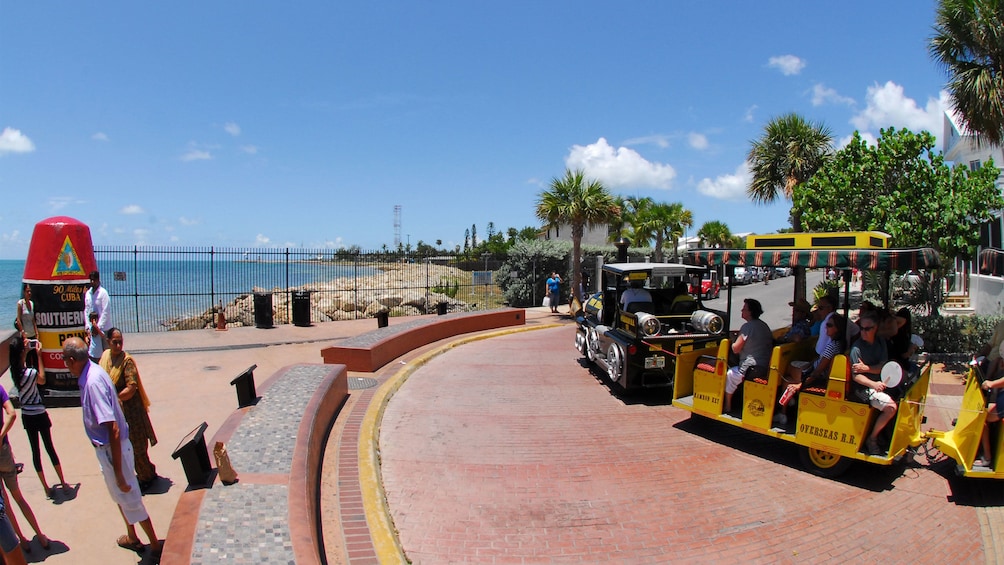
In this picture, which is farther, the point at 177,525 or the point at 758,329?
the point at 758,329

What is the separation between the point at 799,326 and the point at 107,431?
761cm

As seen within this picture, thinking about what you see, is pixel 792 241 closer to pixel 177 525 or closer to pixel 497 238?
pixel 177 525

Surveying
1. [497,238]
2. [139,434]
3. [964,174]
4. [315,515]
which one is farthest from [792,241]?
[497,238]

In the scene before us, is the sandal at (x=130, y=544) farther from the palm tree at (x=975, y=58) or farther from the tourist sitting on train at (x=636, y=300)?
the palm tree at (x=975, y=58)

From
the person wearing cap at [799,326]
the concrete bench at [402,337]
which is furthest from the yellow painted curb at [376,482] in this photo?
the person wearing cap at [799,326]

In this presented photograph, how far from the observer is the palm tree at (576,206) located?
20047mm

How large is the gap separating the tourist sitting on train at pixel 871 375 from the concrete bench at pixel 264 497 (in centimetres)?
532

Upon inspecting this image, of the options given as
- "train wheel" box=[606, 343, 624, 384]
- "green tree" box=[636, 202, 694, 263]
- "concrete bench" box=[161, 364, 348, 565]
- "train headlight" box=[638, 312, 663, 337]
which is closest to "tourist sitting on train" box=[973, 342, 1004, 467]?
"train headlight" box=[638, 312, 663, 337]

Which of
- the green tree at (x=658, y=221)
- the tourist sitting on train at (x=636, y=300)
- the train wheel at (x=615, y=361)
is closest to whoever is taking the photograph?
the train wheel at (x=615, y=361)

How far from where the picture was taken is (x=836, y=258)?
21.3 feet

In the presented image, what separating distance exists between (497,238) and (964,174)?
85.8 metres

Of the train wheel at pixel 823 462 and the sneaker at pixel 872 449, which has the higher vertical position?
the sneaker at pixel 872 449

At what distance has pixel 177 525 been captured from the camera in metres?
4.21

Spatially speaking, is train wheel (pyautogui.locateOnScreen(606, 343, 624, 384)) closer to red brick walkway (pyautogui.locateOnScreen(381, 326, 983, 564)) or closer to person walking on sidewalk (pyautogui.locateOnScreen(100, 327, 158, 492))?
red brick walkway (pyautogui.locateOnScreen(381, 326, 983, 564))
